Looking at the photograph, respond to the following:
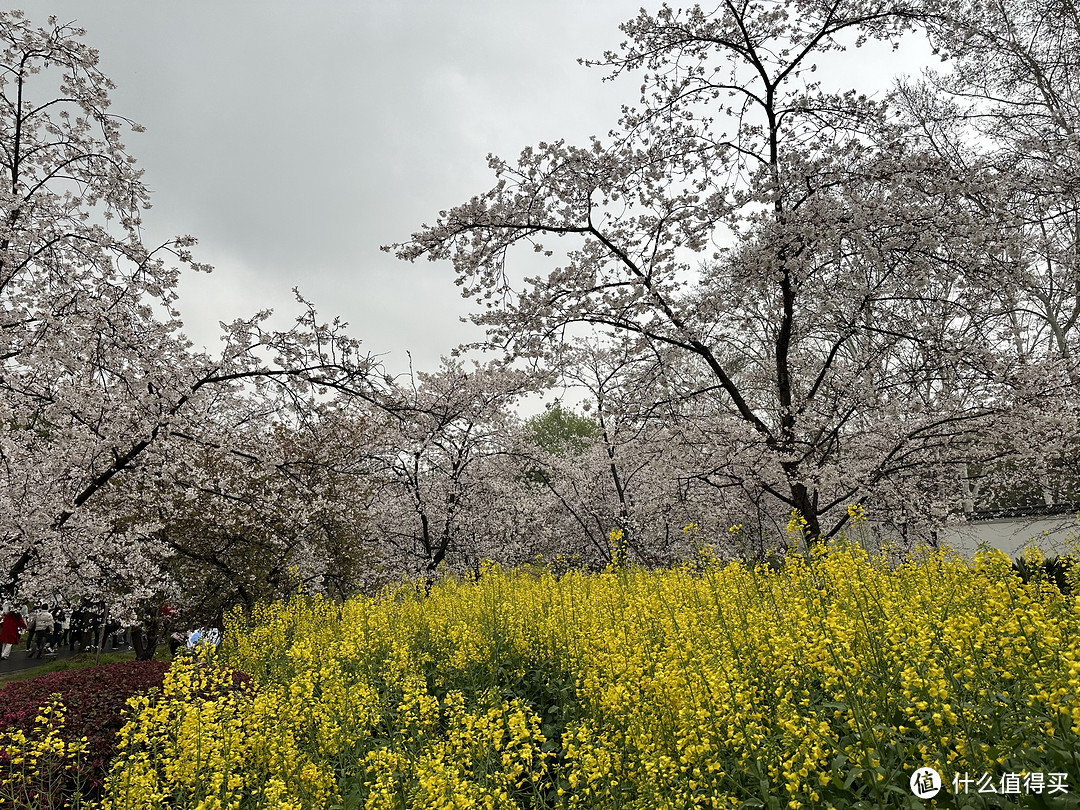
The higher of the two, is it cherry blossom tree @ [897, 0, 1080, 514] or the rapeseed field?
cherry blossom tree @ [897, 0, 1080, 514]

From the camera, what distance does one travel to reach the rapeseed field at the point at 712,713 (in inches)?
99.2

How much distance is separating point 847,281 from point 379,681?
7283 mm

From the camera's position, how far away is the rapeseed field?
2520 mm

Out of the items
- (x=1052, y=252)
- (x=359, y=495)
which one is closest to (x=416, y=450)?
(x=359, y=495)

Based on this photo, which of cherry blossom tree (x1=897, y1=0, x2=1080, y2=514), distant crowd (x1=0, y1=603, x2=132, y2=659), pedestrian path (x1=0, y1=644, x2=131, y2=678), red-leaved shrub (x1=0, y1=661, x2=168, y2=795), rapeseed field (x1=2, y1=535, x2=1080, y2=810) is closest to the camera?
rapeseed field (x1=2, y1=535, x2=1080, y2=810)

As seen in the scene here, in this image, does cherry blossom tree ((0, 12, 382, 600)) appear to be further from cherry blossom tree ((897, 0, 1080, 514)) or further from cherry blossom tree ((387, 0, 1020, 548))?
cherry blossom tree ((897, 0, 1080, 514))

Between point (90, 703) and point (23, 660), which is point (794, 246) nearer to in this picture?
point (90, 703)

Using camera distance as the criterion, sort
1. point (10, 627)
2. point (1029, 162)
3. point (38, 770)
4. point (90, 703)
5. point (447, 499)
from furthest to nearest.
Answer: point (447, 499)
point (10, 627)
point (1029, 162)
point (90, 703)
point (38, 770)

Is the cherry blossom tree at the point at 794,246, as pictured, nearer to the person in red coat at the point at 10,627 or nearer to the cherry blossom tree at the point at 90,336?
the cherry blossom tree at the point at 90,336

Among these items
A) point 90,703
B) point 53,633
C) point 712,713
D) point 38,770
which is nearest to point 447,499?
point 90,703

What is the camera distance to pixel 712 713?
9.75 feet

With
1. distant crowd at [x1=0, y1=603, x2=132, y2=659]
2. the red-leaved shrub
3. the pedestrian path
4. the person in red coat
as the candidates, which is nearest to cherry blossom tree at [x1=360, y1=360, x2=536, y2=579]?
distant crowd at [x1=0, y1=603, x2=132, y2=659]

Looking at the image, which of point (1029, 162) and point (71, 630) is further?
point (71, 630)

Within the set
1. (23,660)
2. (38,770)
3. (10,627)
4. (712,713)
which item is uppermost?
(712,713)
